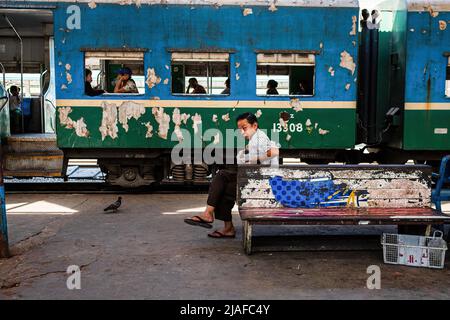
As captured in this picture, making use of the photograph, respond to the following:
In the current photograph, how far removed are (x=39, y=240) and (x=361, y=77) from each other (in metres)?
7.26

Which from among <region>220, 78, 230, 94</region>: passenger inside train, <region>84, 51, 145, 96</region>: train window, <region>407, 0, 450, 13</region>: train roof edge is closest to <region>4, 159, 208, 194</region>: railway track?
<region>84, 51, 145, 96</region>: train window

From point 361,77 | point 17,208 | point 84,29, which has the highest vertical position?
point 84,29

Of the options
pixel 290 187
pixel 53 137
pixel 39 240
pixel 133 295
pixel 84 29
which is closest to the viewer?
pixel 133 295

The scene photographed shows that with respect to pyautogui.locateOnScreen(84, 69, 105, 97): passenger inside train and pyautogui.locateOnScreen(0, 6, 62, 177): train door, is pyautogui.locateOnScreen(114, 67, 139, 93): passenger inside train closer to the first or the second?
pyautogui.locateOnScreen(84, 69, 105, 97): passenger inside train

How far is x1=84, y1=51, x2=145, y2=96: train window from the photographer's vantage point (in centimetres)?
979

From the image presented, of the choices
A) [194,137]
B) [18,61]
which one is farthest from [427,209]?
[18,61]

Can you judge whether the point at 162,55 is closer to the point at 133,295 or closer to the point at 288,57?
the point at 288,57

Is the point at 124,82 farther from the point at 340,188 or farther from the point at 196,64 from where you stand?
the point at 340,188

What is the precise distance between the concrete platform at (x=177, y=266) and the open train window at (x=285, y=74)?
3.57m

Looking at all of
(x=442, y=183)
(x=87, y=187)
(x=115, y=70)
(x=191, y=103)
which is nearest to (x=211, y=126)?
(x=191, y=103)

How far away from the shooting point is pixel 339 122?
32.7 ft

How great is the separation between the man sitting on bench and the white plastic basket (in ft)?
5.05

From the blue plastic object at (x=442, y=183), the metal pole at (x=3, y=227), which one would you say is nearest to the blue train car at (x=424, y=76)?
the blue plastic object at (x=442, y=183)

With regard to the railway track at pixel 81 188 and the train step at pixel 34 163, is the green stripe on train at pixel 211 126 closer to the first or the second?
the train step at pixel 34 163
